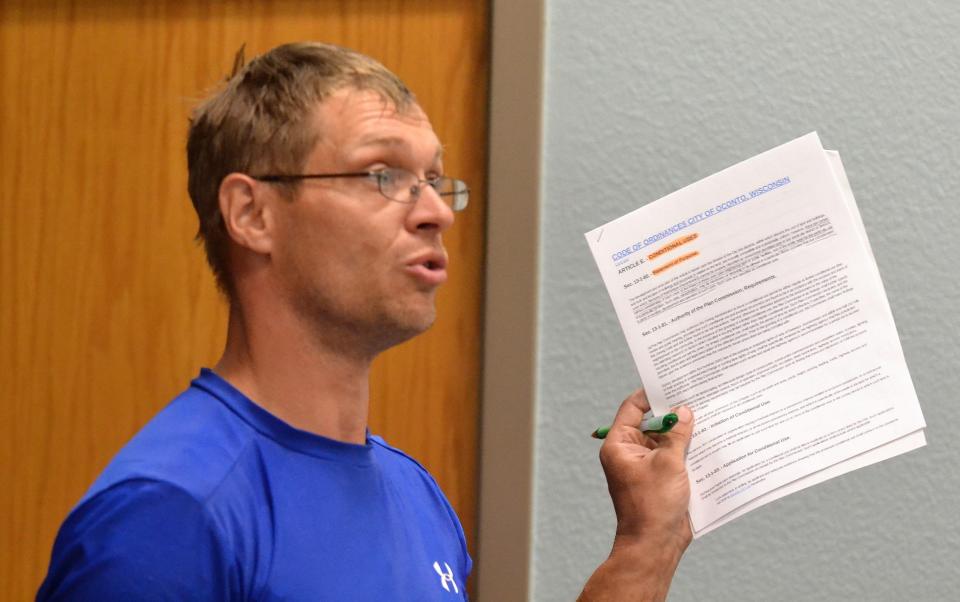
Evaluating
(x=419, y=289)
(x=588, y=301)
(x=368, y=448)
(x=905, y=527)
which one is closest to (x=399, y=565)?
(x=368, y=448)

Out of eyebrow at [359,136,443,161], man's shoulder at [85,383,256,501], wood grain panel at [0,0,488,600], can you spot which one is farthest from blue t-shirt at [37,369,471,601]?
wood grain panel at [0,0,488,600]

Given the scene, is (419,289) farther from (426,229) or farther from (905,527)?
(905,527)

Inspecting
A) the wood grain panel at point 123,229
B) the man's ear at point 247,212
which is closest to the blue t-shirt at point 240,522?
the man's ear at point 247,212

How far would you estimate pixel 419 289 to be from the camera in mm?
840

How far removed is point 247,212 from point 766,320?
0.42 metres

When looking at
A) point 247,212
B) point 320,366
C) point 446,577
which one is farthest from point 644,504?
point 247,212

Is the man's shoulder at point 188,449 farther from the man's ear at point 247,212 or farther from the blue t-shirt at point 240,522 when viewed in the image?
the man's ear at point 247,212

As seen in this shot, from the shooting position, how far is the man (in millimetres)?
733

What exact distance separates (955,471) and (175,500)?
1008 millimetres

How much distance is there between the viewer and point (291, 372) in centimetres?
83

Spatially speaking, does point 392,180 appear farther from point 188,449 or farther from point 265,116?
point 188,449

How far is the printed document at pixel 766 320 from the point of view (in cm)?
87

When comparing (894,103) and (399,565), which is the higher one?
(894,103)

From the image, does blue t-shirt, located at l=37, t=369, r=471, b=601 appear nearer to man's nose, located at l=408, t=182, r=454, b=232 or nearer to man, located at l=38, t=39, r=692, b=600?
man, located at l=38, t=39, r=692, b=600
